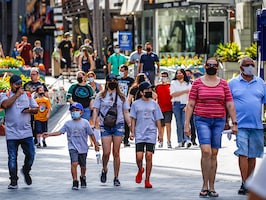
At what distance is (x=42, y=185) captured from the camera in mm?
13492

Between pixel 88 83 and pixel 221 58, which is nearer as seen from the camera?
pixel 88 83

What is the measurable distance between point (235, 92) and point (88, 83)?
27.1 ft

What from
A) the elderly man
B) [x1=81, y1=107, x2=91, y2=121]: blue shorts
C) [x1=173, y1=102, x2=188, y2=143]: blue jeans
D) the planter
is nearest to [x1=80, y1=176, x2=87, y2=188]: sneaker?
the elderly man

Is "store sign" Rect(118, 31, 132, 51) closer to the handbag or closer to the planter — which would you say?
the planter

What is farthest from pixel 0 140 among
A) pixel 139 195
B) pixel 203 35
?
pixel 203 35

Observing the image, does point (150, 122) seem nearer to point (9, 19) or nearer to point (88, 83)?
point (88, 83)

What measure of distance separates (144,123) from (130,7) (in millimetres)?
36634

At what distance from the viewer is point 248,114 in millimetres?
12039

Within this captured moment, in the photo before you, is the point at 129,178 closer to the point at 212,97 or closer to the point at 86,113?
the point at 212,97

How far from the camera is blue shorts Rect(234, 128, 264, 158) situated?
12.0 metres

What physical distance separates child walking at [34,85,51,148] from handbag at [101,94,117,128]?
21.3 ft

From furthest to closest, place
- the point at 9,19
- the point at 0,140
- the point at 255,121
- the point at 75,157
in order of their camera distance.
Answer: the point at 9,19 < the point at 0,140 < the point at 75,157 < the point at 255,121

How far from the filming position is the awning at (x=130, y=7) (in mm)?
48000

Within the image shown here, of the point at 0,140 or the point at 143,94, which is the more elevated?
the point at 143,94
